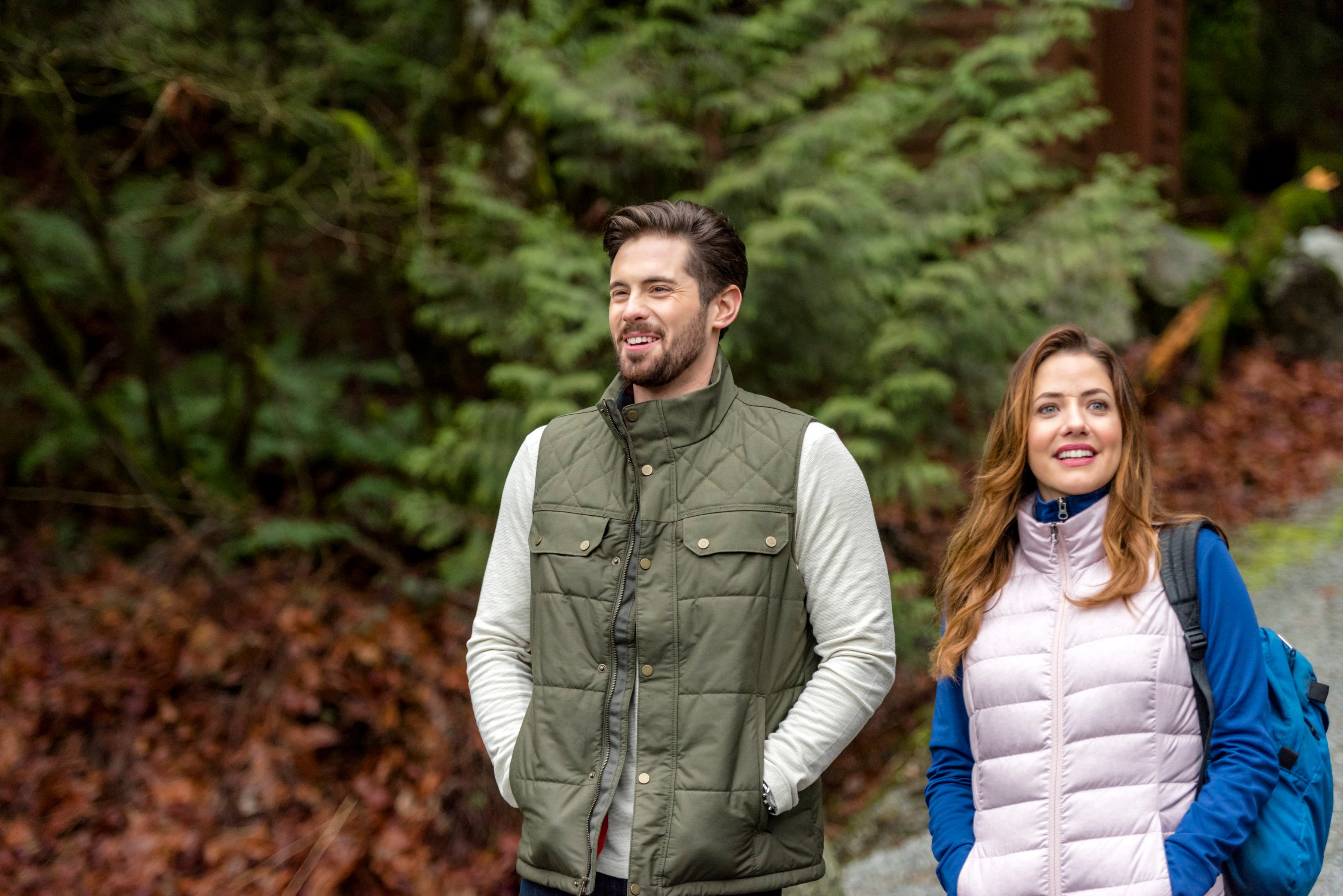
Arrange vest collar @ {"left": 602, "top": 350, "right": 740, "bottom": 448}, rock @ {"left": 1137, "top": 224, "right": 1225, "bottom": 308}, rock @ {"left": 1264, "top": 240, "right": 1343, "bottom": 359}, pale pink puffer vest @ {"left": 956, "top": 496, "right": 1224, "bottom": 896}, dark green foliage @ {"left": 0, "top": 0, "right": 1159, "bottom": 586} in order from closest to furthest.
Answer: pale pink puffer vest @ {"left": 956, "top": 496, "right": 1224, "bottom": 896}, vest collar @ {"left": 602, "top": 350, "right": 740, "bottom": 448}, dark green foliage @ {"left": 0, "top": 0, "right": 1159, "bottom": 586}, rock @ {"left": 1264, "top": 240, "right": 1343, "bottom": 359}, rock @ {"left": 1137, "top": 224, "right": 1225, "bottom": 308}

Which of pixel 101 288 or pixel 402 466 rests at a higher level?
pixel 101 288

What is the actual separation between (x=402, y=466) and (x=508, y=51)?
2.81 meters

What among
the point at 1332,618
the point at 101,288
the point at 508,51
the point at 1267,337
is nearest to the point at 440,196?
the point at 508,51

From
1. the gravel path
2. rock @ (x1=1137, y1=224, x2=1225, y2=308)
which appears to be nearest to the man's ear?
the gravel path

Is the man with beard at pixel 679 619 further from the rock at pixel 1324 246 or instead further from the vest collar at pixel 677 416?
the rock at pixel 1324 246

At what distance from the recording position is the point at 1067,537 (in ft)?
8.05

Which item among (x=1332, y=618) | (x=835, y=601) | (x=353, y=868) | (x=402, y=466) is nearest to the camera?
(x=835, y=601)

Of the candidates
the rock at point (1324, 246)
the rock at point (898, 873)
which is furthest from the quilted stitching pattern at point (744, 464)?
the rock at point (1324, 246)

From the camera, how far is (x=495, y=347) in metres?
6.52

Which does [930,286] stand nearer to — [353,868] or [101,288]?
[353,868]

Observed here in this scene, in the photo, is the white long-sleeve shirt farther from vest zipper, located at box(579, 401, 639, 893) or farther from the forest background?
the forest background

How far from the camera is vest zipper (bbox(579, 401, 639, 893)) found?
2355 mm

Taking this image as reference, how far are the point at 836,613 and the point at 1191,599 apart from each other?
0.75 m

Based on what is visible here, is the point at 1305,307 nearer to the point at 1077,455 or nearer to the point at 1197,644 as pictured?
the point at 1077,455
